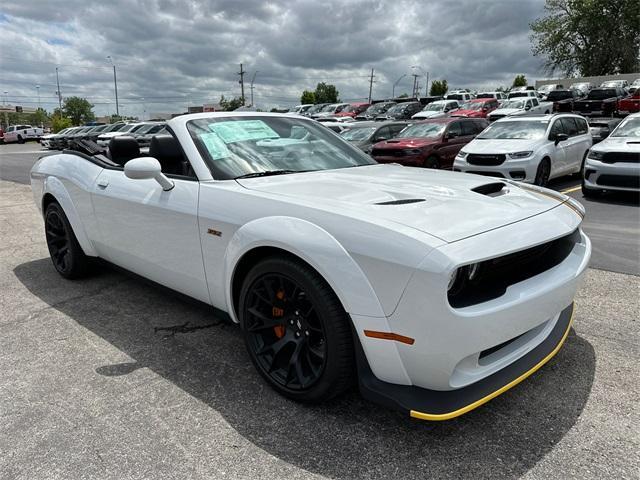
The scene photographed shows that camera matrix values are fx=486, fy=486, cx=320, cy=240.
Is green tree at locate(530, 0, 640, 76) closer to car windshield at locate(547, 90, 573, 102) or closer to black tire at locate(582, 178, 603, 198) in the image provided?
car windshield at locate(547, 90, 573, 102)

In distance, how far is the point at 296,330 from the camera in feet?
8.07

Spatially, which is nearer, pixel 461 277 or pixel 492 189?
pixel 461 277

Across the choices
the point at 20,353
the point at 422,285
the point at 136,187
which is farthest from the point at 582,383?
the point at 20,353

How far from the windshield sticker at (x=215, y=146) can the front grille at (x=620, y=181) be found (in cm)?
765

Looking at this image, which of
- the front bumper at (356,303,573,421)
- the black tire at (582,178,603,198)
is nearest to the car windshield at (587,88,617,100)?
the black tire at (582,178,603,198)

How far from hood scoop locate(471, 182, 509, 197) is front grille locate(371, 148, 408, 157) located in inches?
321

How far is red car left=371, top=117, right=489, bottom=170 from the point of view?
427 inches

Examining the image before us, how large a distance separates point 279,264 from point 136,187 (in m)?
1.52

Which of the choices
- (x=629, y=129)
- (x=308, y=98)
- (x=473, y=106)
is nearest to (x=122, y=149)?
(x=629, y=129)

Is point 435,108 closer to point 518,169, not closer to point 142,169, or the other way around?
point 518,169

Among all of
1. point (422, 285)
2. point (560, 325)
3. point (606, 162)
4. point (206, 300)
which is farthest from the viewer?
point (606, 162)

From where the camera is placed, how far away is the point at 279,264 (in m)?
2.36

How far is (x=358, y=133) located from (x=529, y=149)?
5.67 metres

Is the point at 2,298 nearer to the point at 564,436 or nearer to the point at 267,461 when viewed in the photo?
the point at 267,461
